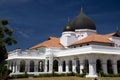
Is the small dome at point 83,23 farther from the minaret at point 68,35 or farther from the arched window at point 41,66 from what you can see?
the arched window at point 41,66

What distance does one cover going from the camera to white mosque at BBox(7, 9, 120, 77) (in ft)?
131

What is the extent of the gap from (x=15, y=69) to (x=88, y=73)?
15.4 m

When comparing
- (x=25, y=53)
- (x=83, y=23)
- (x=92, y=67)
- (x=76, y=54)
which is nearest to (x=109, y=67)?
(x=92, y=67)

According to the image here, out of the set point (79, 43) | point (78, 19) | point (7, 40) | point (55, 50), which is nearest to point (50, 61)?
point (55, 50)

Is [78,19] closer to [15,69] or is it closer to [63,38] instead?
[63,38]

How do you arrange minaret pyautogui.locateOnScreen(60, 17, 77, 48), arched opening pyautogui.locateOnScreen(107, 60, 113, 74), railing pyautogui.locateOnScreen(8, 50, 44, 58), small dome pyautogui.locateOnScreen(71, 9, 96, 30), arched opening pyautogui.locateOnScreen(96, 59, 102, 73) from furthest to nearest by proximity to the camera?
1. small dome pyautogui.locateOnScreen(71, 9, 96, 30)
2. minaret pyautogui.locateOnScreen(60, 17, 77, 48)
3. railing pyautogui.locateOnScreen(8, 50, 44, 58)
4. arched opening pyautogui.locateOnScreen(107, 60, 113, 74)
5. arched opening pyautogui.locateOnScreen(96, 59, 102, 73)

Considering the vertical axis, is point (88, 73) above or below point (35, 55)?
below

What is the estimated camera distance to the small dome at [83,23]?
51.6 meters

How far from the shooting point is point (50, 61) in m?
45.8

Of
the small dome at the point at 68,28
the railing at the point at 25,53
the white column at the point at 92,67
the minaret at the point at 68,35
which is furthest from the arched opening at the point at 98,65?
the railing at the point at 25,53

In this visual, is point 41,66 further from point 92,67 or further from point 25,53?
point 92,67

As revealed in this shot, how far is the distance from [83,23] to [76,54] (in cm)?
1233

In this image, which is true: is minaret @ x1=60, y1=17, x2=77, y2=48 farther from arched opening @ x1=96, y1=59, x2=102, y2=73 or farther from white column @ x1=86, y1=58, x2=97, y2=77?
white column @ x1=86, y1=58, x2=97, y2=77

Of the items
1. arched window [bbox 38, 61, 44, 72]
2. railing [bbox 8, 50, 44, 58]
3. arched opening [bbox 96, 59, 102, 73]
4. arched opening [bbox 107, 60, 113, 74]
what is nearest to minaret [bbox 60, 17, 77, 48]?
railing [bbox 8, 50, 44, 58]
